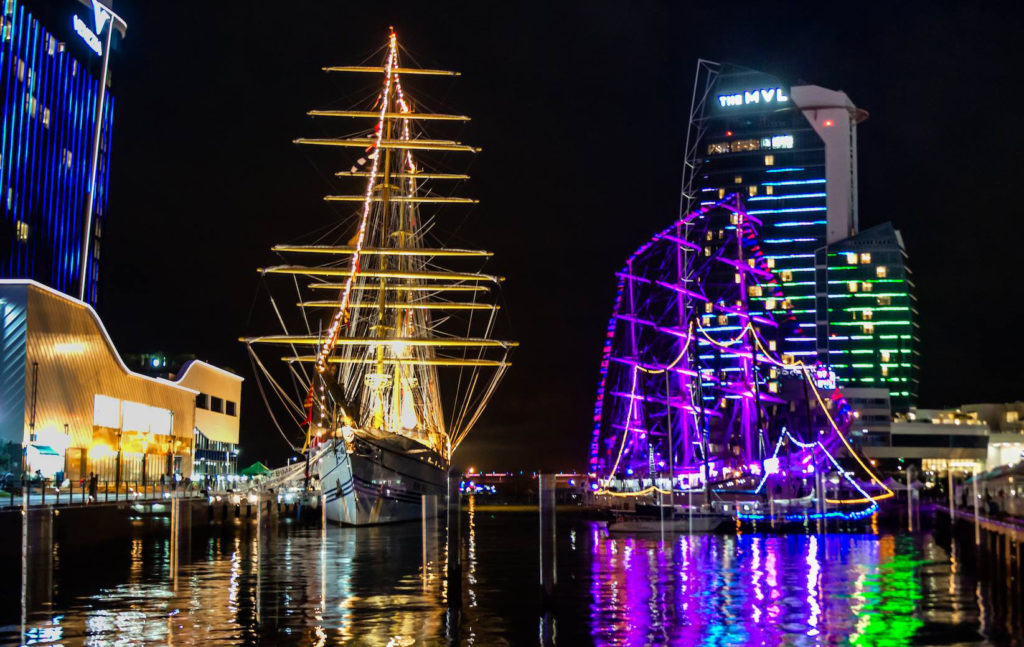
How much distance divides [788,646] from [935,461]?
157688mm

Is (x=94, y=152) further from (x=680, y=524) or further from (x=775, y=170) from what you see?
(x=775, y=170)

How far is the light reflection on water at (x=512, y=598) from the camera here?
1048 inches

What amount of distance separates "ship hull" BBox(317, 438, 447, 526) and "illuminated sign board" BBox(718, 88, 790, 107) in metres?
135

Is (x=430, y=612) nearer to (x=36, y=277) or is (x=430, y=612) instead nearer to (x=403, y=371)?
(x=403, y=371)

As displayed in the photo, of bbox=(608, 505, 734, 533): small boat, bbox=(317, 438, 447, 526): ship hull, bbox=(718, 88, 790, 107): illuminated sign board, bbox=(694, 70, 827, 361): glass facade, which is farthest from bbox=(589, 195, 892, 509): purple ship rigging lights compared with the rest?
bbox=(718, 88, 790, 107): illuminated sign board

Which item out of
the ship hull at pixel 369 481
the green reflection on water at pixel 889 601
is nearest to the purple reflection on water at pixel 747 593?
the green reflection on water at pixel 889 601

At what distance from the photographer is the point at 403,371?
83000 millimetres

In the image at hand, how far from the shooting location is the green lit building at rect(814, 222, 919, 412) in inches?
7687

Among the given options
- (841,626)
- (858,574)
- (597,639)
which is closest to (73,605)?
(597,639)

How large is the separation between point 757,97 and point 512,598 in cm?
17155

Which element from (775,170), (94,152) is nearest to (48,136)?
(94,152)

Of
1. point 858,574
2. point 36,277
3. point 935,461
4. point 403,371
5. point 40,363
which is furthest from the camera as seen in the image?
point 935,461

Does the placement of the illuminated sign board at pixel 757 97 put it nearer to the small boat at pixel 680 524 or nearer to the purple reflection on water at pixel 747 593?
the small boat at pixel 680 524

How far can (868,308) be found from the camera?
196 metres
